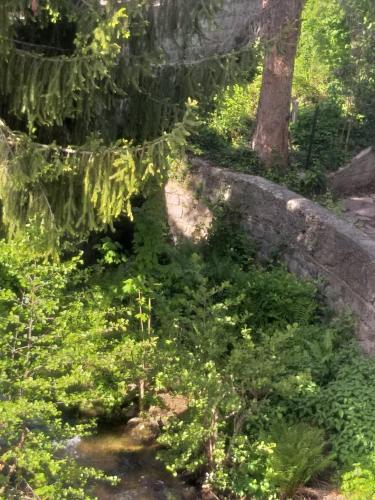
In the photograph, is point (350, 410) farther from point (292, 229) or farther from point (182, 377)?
point (292, 229)

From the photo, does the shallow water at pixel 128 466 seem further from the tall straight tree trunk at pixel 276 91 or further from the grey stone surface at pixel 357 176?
the grey stone surface at pixel 357 176

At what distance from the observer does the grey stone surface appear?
12125 mm

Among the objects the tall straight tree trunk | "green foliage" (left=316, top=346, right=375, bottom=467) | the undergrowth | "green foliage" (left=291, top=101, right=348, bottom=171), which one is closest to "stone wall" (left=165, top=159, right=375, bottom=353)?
the undergrowth

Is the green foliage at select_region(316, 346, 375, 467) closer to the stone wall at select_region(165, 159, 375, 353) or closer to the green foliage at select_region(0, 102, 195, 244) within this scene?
the stone wall at select_region(165, 159, 375, 353)

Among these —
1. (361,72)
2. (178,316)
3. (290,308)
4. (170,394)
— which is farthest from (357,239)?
(361,72)

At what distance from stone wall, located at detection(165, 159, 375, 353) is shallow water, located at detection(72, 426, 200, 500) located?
267 centimetres

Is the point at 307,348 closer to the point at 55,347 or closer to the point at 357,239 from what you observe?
the point at 357,239

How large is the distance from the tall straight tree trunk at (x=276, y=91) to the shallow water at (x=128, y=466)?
227 inches

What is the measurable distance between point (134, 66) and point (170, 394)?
375 centimetres

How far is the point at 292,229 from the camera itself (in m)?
9.20

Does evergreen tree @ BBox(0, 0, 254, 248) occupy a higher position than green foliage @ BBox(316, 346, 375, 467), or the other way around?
evergreen tree @ BBox(0, 0, 254, 248)

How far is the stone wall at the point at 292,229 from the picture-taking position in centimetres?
793

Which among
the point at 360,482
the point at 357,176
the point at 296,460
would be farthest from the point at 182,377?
the point at 357,176

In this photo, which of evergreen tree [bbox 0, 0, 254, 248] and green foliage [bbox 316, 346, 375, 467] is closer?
evergreen tree [bbox 0, 0, 254, 248]
